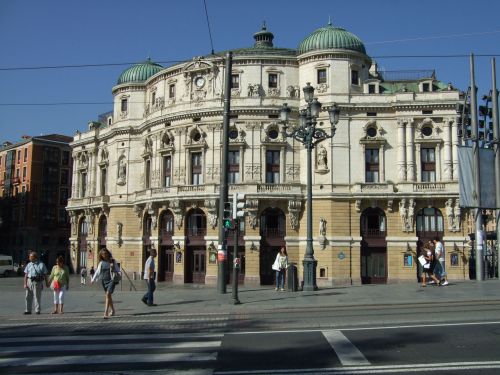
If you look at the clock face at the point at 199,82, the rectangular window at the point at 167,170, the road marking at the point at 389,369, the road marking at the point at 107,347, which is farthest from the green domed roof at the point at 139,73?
the road marking at the point at 389,369

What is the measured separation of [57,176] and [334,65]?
52684 millimetres

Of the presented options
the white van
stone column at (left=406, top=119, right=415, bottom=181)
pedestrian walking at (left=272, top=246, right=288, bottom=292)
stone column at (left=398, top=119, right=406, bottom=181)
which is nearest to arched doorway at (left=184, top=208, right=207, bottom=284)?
stone column at (left=398, top=119, right=406, bottom=181)

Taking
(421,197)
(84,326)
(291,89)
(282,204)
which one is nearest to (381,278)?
(421,197)

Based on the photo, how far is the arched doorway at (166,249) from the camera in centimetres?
4544

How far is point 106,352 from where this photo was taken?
10.5m

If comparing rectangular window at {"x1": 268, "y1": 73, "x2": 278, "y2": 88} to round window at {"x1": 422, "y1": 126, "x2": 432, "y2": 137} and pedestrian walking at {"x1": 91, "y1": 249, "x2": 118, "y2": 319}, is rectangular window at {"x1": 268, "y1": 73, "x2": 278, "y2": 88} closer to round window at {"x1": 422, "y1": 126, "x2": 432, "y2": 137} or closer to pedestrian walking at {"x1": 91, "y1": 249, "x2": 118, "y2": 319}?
round window at {"x1": 422, "y1": 126, "x2": 432, "y2": 137}

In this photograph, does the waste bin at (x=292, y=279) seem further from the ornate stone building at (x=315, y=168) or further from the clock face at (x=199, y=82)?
the clock face at (x=199, y=82)

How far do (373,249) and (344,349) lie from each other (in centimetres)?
3186

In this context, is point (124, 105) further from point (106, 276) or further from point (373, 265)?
point (106, 276)

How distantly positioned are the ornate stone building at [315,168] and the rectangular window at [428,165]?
78 mm

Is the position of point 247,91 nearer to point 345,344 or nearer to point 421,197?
point 421,197

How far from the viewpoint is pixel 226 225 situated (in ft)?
72.1

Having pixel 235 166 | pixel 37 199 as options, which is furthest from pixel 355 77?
pixel 37 199

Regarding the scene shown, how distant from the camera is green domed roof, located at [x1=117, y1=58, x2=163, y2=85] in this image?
173ft
